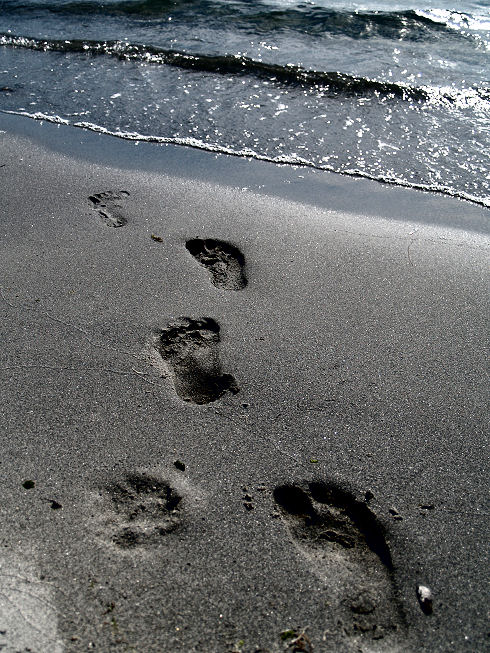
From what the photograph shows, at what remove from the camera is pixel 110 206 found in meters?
3.42

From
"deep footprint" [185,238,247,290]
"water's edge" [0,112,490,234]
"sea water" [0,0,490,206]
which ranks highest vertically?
"sea water" [0,0,490,206]

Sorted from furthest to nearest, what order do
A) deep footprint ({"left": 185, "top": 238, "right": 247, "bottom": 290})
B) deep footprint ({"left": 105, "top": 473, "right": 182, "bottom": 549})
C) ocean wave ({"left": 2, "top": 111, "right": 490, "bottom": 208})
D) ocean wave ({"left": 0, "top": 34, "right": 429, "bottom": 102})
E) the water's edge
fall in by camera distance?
ocean wave ({"left": 0, "top": 34, "right": 429, "bottom": 102}) → ocean wave ({"left": 2, "top": 111, "right": 490, "bottom": 208}) → the water's edge → deep footprint ({"left": 185, "top": 238, "right": 247, "bottom": 290}) → deep footprint ({"left": 105, "top": 473, "right": 182, "bottom": 549})

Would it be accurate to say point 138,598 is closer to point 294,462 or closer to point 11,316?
point 294,462

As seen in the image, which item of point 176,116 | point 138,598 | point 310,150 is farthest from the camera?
point 176,116

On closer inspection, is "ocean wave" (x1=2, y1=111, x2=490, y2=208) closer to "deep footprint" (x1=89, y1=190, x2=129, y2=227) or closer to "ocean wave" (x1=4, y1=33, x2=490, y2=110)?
"deep footprint" (x1=89, y1=190, x2=129, y2=227)

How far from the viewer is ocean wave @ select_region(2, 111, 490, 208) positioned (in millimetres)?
3852

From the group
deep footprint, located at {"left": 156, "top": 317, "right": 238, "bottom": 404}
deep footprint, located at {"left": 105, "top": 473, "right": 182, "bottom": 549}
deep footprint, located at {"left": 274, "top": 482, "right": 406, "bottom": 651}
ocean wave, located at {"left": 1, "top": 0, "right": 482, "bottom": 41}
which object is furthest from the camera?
ocean wave, located at {"left": 1, "top": 0, "right": 482, "bottom": 41}

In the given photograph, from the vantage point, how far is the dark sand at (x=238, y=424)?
1629 millimetres

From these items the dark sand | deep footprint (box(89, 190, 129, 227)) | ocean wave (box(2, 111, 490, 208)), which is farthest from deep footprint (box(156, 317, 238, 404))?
ocean wave (box(2, 111, 490, 208))

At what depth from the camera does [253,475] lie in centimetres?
197

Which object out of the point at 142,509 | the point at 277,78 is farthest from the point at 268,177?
the point at 142,509

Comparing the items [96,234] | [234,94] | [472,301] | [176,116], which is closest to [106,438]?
[96,234]

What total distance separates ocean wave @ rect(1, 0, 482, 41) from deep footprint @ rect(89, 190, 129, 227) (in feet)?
14.5

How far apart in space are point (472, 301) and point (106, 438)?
1.91 m
